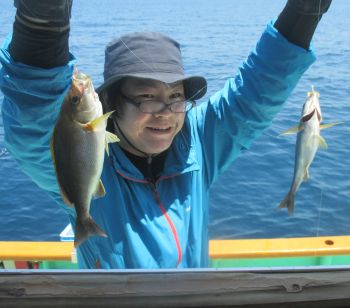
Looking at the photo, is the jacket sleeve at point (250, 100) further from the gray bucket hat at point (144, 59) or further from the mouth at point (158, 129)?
the mouth at point (158, 129)

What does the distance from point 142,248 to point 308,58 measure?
1.20m

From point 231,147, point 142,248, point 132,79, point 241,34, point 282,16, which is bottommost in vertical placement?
point 241,34

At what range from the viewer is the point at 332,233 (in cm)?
609

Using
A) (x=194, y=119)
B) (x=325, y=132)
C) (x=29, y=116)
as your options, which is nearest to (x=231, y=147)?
(x=194, y=119)

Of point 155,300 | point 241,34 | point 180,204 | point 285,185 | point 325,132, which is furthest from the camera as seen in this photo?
point 241,34

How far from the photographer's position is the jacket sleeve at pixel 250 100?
2133mm

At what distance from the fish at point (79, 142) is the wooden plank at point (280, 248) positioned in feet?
6.71

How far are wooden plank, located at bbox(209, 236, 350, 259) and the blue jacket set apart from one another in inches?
45.9

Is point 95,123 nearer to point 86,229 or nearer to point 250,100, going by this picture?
point 86,229

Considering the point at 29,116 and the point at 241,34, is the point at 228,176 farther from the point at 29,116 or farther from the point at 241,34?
the point at 241,34

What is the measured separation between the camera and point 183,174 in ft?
7.50

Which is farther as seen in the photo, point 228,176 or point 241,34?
point 241,34

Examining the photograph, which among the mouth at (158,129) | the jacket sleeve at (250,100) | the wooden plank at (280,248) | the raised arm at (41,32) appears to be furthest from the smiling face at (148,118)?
the wooden plank at (280,248)

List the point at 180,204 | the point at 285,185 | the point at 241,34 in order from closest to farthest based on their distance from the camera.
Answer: the point at 180,204 → the point at 285,185 → the point at 241,34
